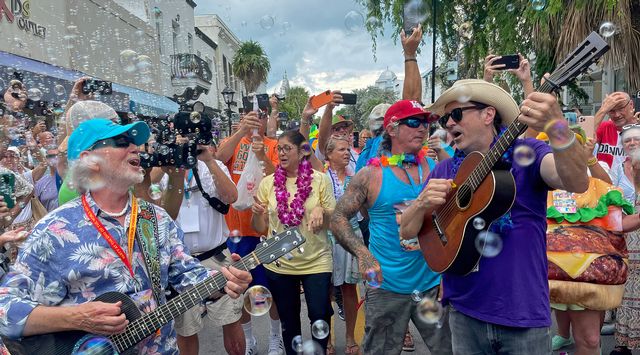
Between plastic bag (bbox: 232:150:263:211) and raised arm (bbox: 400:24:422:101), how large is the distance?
1.63 meters

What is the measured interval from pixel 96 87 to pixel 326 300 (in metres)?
2.46

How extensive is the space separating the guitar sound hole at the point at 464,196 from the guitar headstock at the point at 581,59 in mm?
604

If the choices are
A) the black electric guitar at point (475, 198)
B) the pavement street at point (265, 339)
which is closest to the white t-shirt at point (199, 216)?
the pavement street at point (265, 339)

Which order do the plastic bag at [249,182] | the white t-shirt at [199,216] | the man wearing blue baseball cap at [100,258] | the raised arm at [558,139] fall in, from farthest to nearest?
the plastic bag at [249,182] < the white t-shirt at [199,216] < the man wearing blue baseball cap at [100,258] < the raised arm at [558,139]

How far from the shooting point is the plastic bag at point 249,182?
445 centimetres

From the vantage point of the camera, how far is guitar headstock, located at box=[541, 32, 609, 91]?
1875 mm

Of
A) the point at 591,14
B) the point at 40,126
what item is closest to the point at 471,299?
the point at 40,126

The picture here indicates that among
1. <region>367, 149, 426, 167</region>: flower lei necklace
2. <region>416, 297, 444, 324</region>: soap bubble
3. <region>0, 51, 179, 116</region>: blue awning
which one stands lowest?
<region>416, 297, 444, 324</region>: soap bubble

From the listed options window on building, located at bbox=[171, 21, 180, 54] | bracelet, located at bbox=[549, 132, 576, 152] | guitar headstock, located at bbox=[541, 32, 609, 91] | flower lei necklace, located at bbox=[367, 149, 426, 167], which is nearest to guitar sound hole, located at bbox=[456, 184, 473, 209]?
bracelet, located at bbox=[549, 132, 576, 152]

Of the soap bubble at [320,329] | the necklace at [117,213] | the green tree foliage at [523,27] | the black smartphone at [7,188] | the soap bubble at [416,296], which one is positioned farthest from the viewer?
the green tree foliage at [523,27]

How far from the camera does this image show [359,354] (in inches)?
180

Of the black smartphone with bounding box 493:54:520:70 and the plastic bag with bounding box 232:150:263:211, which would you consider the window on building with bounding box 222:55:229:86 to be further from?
the black smartphone with bounding box 493:54:520:70

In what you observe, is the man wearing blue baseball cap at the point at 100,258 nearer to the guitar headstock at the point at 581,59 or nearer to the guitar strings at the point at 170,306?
the guitar strings at the point at 170,306

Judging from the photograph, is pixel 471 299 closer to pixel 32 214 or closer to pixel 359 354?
pixel 359 354
